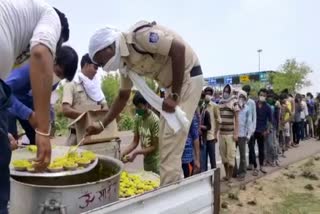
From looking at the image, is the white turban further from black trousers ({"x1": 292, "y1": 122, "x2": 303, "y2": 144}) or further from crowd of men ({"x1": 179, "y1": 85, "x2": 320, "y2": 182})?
black trousers ({"x1": 292, "y1": 122, "x2": 303, "y2": 144})

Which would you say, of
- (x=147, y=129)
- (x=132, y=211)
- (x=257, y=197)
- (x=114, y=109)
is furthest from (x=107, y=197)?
(x=257, y=197)

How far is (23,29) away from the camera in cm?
202

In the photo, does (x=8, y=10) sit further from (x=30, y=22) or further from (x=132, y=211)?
(x=132, y=211)

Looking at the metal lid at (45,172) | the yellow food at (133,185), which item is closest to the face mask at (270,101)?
the yellow food at (133,185)

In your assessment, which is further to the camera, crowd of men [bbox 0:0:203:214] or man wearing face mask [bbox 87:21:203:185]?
man wearing face mask [bbox 87:21:203:185]

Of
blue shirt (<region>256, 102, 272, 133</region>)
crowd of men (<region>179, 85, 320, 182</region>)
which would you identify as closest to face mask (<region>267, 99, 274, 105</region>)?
crowd of men (<region>179, 85, 320, 182</region>)

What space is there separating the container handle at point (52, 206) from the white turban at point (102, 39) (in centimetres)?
126

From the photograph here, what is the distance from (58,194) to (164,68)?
1374 mm

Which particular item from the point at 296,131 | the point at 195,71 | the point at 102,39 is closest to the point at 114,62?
the point at 102,39

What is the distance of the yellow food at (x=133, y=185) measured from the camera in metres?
3.22

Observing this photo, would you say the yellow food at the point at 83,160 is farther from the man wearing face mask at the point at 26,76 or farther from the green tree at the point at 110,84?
the green tree at the point at 110,84

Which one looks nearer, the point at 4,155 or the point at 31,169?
the point at 4,155

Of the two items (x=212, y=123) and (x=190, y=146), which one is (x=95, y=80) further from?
(x=212, y=123)

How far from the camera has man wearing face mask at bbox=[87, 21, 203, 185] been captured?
302 cm
